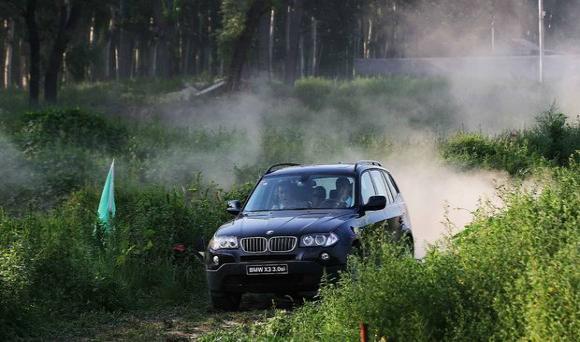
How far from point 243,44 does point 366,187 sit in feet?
143

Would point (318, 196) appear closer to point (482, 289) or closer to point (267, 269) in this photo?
point (267, 269)

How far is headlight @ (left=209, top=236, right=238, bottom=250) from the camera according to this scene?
1427cm

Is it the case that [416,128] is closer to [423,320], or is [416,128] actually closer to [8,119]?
[8,119]

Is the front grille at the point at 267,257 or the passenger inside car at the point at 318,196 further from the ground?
the passenger inside car at the point at 318,196

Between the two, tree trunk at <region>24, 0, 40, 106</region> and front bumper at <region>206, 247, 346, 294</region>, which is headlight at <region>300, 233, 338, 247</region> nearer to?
front bumper at <region>206, 247, 346, 294</region>

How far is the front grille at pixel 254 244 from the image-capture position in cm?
1405

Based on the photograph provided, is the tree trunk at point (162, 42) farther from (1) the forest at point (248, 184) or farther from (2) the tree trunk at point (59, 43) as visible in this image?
(2) the tree trunk at point (59, 43)

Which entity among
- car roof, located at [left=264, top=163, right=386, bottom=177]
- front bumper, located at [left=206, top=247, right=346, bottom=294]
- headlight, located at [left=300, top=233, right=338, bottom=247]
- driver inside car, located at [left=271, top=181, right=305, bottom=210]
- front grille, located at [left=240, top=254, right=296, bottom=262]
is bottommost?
front bumper, located at [left=206, top=247, right=346, bottom=294]

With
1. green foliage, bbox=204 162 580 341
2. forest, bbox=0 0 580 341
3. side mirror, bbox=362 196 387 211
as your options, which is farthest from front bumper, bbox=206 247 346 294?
green foliage, bbox=204 162 580 341

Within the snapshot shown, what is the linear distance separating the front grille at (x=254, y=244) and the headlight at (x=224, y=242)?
133 mm

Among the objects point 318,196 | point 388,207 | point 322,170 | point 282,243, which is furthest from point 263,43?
point 282,243

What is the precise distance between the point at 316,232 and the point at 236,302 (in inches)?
53.9

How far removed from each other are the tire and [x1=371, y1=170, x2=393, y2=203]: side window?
2.69 metres

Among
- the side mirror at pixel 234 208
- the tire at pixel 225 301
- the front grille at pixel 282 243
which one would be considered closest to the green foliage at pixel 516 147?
the side mirror at pixel 234 208
